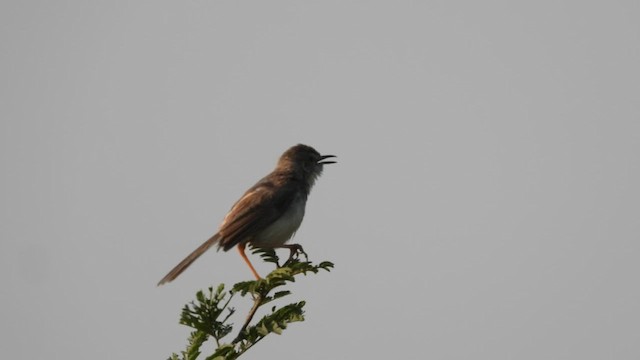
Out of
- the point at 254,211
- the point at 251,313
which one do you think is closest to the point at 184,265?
the point at 254,211

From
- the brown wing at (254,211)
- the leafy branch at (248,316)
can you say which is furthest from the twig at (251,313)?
the brown wing at (254,211)

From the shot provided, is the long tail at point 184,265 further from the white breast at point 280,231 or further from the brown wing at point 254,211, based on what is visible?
the white breast at point 280,231

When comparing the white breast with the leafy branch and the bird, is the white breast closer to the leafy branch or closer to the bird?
the bird

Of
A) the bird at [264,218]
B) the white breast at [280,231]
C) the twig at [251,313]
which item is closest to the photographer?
the twig at [251,313]

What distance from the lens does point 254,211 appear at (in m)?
8.34

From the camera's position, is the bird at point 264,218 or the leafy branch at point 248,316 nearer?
the leafy branch at point 248,316

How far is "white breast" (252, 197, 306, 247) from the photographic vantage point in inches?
326

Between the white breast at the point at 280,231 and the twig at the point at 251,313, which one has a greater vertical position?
the white breast at the point at 280,231

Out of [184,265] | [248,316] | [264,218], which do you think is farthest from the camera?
[264,218]

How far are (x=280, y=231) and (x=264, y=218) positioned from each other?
26 cm

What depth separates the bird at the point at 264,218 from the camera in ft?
25.6

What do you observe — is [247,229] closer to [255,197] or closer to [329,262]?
[255,197]

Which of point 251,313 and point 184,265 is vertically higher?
point 184,265

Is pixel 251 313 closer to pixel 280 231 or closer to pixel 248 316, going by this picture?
pixel 248 316
